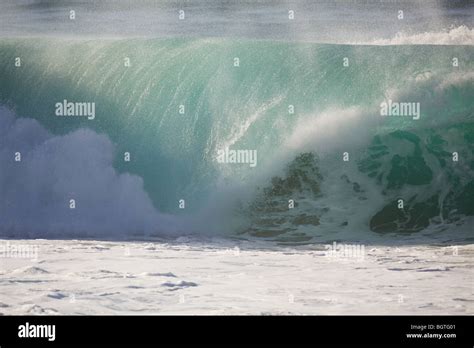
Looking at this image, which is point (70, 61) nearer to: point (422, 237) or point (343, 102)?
point (343, 102)

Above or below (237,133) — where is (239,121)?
above

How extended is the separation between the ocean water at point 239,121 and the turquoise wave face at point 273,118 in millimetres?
26

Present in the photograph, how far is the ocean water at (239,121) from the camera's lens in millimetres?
15242

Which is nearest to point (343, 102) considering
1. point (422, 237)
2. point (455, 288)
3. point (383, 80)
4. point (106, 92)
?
point (383, 80)

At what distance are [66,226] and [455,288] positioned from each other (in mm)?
7303

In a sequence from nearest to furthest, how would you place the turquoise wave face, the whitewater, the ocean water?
the whitewater, the ocean water, the turquoise wave face

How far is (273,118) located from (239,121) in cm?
63

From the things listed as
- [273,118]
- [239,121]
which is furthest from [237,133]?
[273,118]

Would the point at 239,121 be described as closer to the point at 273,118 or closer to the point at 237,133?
the point at 237,133


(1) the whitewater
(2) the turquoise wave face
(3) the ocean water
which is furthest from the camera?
(2) the turquoise wave face

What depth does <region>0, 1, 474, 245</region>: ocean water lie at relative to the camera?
15.2m

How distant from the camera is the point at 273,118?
53.5 ft

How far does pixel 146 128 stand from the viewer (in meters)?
16.5

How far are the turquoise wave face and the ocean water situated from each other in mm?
26
